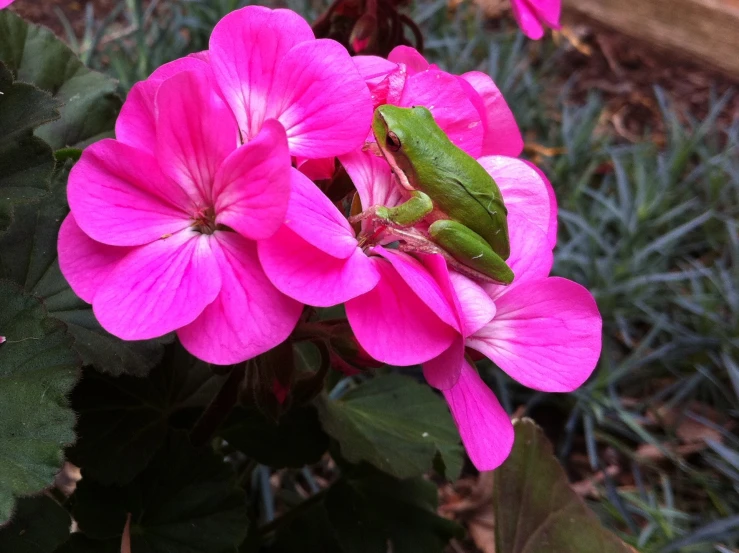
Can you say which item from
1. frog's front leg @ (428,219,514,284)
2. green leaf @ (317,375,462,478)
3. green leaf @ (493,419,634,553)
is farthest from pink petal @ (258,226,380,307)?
green leaf @ (493,419,634,553)

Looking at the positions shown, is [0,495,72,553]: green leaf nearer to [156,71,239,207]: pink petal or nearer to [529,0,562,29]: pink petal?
[156,71,239,207]: pink petal

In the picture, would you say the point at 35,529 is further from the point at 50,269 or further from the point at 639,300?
the point at 639,300

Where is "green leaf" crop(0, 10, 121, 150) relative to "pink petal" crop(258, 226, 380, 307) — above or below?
below

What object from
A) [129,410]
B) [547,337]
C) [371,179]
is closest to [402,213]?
[371,179]

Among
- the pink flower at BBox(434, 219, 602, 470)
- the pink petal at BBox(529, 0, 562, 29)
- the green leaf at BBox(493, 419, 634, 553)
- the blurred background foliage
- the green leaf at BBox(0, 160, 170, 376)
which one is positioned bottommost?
the blurred background foliage

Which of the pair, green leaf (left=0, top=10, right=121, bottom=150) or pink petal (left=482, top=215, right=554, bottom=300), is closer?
pink petal (left=482, top=215, right=554, bottom=300)

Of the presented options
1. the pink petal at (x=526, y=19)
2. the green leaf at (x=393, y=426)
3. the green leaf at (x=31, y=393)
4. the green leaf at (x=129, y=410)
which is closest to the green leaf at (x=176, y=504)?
the green leaf at (x=129, y=410)

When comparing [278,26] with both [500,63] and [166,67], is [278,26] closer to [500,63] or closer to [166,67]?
[166,67]
